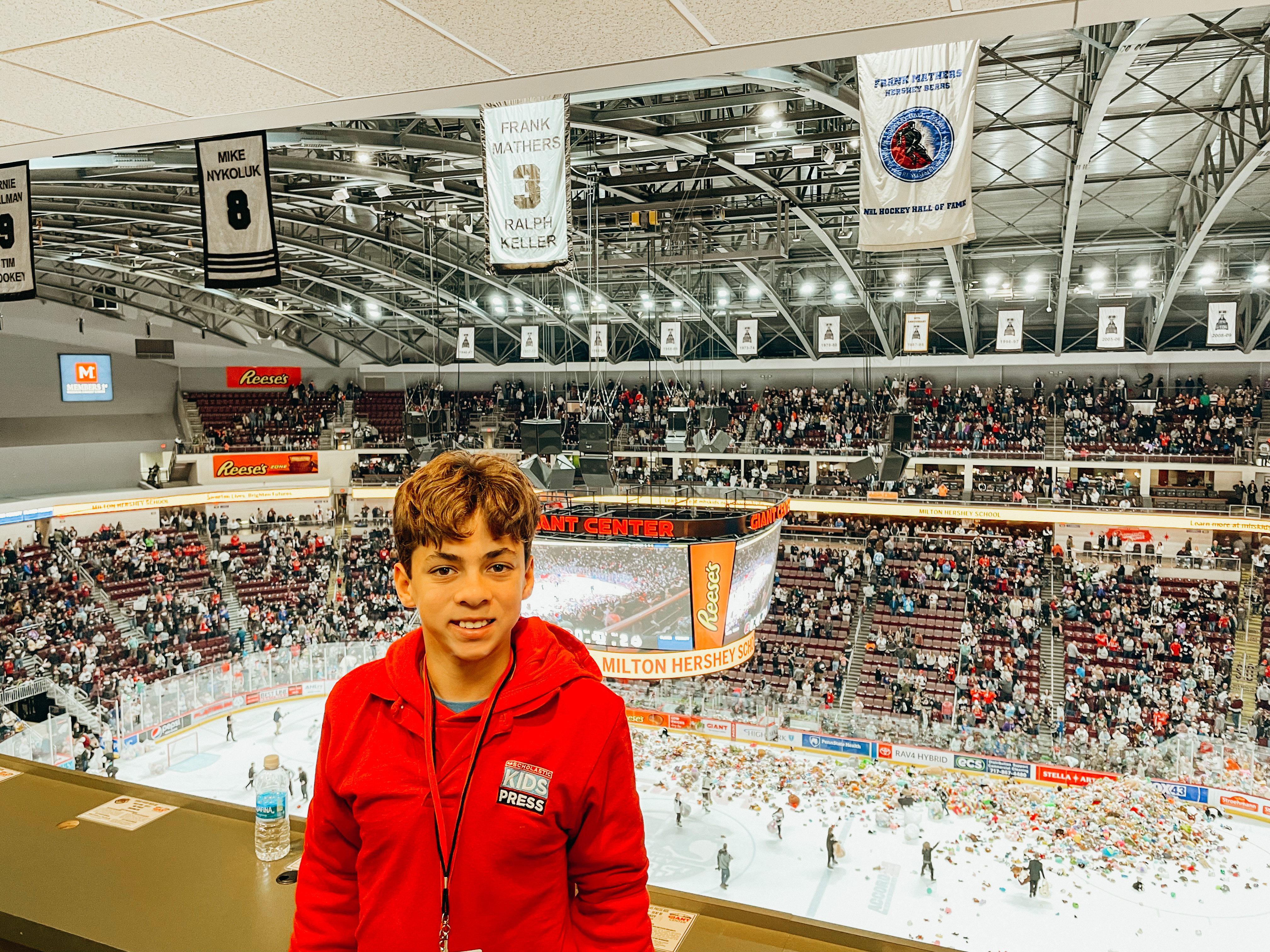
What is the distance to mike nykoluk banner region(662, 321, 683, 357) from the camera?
26891mm

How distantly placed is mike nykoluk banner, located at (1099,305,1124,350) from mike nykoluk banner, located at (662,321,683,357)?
467 inches

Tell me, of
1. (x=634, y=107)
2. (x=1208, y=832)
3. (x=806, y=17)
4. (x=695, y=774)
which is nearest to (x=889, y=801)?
(x=695, y=774)

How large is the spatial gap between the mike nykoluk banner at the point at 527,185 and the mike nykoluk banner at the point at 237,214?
3.98 meters

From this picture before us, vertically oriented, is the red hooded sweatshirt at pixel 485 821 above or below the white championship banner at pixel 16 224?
below

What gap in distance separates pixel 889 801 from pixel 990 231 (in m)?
16.5

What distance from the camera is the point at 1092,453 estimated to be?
28.6 meters

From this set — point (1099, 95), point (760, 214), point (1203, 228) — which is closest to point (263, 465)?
point (760, 214)

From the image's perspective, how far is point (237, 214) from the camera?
22.6 ft

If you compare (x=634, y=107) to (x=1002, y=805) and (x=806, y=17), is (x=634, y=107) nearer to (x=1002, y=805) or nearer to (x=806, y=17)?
(x=806, y=17)

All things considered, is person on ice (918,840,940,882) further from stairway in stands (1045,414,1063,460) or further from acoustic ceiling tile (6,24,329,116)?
stairway in stands (1045,414,1063,460)

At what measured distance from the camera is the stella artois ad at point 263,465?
3388cm

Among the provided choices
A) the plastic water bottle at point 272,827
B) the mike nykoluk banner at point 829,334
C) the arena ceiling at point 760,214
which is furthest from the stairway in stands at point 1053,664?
the plastic water bottle at point 272,827

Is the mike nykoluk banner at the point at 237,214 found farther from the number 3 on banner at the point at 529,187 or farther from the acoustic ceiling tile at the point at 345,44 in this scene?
the number 3 on banner at the point at 529,187

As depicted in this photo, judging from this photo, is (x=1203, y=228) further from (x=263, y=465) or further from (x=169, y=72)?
(x=263, y=465)
